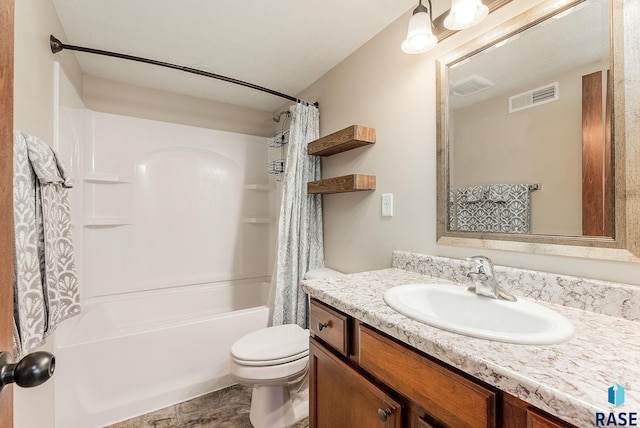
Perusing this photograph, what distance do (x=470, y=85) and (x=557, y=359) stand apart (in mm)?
1089

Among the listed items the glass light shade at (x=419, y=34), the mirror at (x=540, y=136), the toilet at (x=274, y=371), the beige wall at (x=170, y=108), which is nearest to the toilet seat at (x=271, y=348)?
the toilet at (x=274, y=371)

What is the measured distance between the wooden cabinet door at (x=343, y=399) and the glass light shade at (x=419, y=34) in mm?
1325

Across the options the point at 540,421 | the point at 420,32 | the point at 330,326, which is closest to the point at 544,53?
the point at 420,32

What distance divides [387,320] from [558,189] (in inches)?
29.7

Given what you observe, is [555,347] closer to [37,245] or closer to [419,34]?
[419,34]

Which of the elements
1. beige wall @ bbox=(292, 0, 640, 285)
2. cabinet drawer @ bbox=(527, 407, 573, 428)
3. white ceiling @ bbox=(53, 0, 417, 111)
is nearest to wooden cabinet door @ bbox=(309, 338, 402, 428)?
cabinet drawer @ bbox=(527, 407, 573, 428)

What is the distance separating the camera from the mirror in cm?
84

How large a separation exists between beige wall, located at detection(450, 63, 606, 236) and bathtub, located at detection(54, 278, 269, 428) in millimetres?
1732

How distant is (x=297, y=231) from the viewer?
6.73ft

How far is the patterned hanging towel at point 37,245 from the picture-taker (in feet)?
2.92

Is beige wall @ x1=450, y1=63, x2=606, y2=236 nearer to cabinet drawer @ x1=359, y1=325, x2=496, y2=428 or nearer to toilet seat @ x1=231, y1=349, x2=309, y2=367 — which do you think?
cabinet drawer @ x1=359, y1=325, x2=496, y2=428

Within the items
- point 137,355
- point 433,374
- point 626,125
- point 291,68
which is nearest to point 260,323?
point 137,355

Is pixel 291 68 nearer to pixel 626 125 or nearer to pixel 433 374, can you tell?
pixel 626 125

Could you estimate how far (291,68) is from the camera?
6.74 ft
